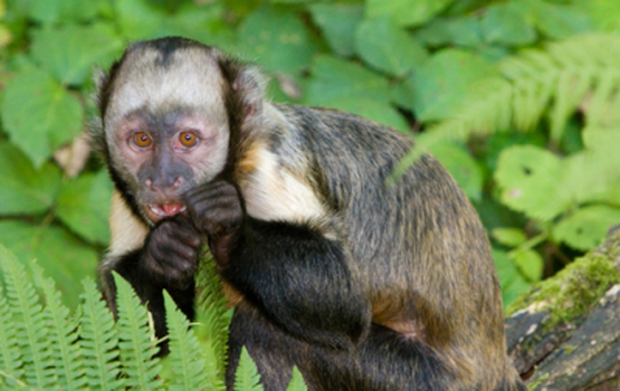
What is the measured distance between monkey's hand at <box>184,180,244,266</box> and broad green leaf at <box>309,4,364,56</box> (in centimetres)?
430

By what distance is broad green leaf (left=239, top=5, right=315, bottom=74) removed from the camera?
770 centimetres

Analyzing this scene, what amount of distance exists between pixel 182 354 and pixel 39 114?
513 centimetres

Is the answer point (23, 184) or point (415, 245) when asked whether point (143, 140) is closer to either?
point (415, 245)

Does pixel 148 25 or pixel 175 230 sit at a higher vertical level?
pixel 148 25

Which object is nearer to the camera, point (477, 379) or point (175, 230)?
point (175, 230)

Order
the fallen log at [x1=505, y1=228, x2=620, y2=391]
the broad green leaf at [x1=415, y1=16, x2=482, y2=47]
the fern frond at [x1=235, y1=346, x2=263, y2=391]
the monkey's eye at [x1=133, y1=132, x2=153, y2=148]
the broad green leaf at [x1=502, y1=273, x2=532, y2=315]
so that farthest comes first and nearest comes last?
the broad green leaf at [x1=415, y1=16, x2=482, y2=47] < the broad green leaf at [x1=502, y1=273, x2=532, y2=315] < the fallen log at [x1=505, y1=228, x2=620, y2=391] < the monkey's eye at [x1=133, y1=132, x2=153, y2=148] < the fern frond at [x1=235, y1=346, x2=263, y2=391]

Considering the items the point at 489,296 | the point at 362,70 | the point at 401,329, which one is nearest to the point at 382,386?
the point at 401,329

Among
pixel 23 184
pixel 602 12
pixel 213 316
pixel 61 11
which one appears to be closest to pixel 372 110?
pixel 602 12

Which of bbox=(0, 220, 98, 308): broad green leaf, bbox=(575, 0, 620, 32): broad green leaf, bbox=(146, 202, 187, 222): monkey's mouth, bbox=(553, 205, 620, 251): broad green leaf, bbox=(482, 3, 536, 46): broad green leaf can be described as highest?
bbox=(575, 0, 620, 32): broad green leaf

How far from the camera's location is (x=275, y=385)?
12.8 feet

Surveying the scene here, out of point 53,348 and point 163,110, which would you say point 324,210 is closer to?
point 163,110

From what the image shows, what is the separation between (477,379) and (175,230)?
1.95m

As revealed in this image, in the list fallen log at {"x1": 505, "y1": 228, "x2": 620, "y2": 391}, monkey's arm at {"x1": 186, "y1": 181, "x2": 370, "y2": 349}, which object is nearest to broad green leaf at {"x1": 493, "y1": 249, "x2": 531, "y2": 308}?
fallen log at {"x1": 505, "y1": 228, "x2": 620, "y2": 391}

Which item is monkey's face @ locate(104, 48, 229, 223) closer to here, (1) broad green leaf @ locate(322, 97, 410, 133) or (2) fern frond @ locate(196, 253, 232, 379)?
(2) fern frond @ locate(196, 253, 232, 379)
